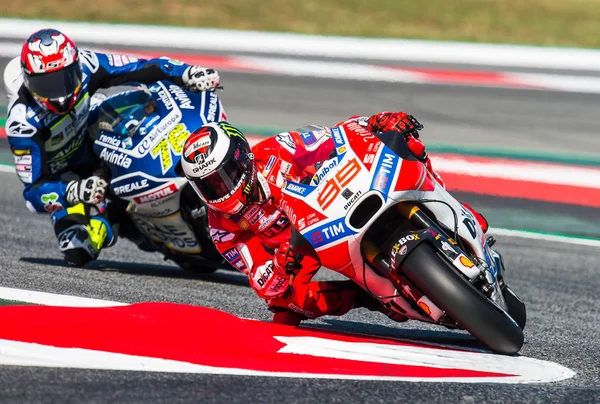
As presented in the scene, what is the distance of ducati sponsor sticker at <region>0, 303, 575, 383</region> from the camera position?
4574 millimetres

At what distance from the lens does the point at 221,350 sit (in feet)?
16.1

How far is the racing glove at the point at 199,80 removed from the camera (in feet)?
25.9

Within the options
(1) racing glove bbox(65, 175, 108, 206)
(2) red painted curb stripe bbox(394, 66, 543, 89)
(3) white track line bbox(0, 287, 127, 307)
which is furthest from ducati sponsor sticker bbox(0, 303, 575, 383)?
(2) red painted curb stripe bbox(394, 66, 543, 89)

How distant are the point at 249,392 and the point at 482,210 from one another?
6.47m

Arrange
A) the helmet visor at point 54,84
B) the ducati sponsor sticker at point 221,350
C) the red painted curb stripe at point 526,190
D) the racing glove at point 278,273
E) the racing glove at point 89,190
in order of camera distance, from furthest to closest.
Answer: the red painted curb stripe at point 526,190, the racing glove at point 89,190, the helmet visor at point 54,84, the racing glove at point 278,273, the ducati sponsor sticker at point 221,350

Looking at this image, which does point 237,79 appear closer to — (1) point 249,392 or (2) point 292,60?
(2) point 292,60

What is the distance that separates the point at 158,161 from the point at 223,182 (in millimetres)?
2059

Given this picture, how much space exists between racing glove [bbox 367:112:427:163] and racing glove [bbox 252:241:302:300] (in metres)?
0.83

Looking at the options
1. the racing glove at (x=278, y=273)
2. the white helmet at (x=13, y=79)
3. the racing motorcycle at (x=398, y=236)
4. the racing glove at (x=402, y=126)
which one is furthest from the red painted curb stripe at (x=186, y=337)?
the white helmet at (x=13, y=79)

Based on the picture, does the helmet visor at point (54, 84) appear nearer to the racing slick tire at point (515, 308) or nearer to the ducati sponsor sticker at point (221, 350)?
the ducati sponsor sticker at point (221, 350)

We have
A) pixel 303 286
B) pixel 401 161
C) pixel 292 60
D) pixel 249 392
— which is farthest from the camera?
pixel 292 60

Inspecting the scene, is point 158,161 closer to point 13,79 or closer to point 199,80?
point 199,80

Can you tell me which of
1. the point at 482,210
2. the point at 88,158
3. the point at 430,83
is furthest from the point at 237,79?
the point at 88,158

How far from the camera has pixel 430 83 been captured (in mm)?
13906
